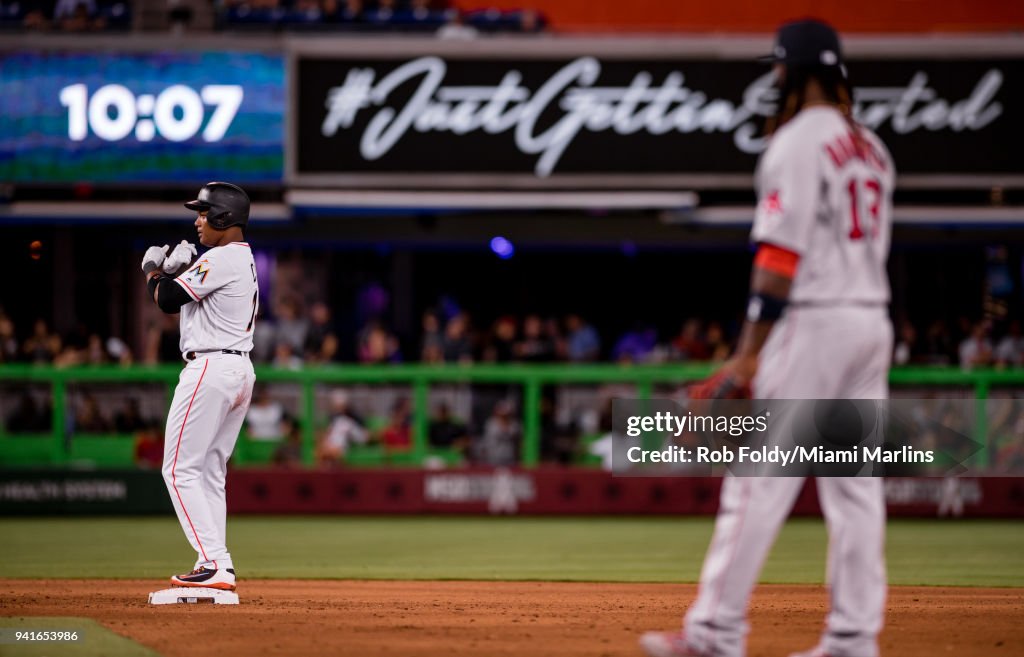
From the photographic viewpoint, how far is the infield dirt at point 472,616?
18.7ft

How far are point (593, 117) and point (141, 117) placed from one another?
6355 mm

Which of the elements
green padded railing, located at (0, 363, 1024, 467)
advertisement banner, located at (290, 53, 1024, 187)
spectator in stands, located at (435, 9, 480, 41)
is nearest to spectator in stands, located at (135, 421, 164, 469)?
green padded railing, located at (0, 363, 1024, 467)

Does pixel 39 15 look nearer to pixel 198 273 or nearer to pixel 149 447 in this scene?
pixel 149 447

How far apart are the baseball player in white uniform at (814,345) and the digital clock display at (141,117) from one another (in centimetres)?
1447

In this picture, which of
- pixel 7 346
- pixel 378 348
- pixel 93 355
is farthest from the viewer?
pixel 378 348

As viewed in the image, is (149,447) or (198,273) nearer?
(198,273)

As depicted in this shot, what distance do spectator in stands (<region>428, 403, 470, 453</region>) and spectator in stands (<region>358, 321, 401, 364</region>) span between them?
1.45 meters

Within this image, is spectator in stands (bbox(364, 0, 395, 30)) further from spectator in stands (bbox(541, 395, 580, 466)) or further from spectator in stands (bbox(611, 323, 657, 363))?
spectator in stands (bbox(541, 395, 580, 466))

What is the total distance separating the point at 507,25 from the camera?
65.5ft

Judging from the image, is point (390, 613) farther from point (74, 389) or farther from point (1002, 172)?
point (1002, 172)

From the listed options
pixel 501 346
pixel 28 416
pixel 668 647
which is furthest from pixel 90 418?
pixel 668 647

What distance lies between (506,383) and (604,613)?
9.56m

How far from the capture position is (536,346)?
17.4 m

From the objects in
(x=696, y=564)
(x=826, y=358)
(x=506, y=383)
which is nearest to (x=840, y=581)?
(x=826, y=358)
